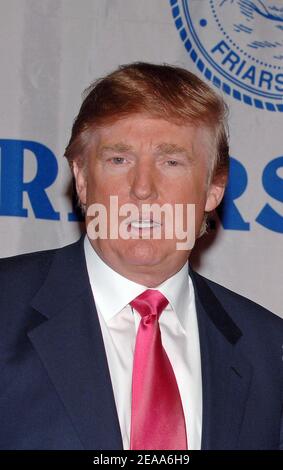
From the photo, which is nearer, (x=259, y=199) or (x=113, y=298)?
(x=113, y=298)

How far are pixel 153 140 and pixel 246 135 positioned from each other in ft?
3.25

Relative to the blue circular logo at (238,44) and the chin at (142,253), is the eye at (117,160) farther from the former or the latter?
the blue circular logo at (238,44)

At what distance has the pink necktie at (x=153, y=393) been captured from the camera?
150cm

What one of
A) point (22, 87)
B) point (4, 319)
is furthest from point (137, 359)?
point (22, 87)

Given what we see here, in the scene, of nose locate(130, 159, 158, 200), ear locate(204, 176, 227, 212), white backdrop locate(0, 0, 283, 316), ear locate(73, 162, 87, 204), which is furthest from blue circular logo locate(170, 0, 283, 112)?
nose locate(130, 159, 158, 200)

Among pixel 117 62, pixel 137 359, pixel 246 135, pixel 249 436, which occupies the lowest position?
pixel 249 436

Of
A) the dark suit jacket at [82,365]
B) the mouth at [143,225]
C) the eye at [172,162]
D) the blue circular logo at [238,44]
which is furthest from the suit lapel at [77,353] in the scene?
the blue circular logo at [238,44]

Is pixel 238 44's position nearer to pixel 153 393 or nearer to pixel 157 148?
pixel 157 148

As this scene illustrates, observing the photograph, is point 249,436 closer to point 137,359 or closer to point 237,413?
point 237,413

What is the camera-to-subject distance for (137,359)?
1581 millimetres

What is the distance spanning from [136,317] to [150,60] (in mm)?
1057

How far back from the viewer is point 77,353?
5.03 ft

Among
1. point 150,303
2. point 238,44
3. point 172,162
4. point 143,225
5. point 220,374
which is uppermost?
point 238,44

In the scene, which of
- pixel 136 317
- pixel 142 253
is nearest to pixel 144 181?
pixel 142 253
